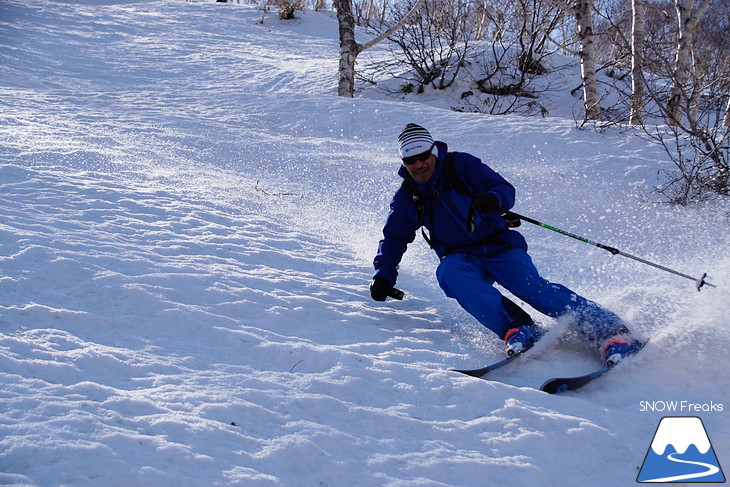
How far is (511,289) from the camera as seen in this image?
3629mm

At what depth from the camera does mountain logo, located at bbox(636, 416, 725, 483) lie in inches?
88.9

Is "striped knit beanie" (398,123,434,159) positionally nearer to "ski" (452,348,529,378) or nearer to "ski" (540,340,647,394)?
"ski" (452,348,529,378)

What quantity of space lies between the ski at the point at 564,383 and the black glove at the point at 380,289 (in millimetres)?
1245

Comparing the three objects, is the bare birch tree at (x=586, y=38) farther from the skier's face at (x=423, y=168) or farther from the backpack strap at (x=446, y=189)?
the skier's face at (x=423, y=168)

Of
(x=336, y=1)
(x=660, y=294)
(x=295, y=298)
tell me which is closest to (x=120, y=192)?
(x=295, y=298)

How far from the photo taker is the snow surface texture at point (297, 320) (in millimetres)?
2254

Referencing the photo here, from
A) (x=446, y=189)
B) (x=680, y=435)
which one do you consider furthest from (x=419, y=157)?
(x=680, y=435)

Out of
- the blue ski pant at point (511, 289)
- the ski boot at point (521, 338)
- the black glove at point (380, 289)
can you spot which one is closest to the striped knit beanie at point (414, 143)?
the blue ski pant at point (511, 289)

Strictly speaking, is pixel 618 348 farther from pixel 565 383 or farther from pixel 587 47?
pixel 587 47

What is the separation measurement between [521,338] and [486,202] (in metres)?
0.80

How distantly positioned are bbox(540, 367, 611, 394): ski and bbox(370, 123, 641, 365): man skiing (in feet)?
1.32

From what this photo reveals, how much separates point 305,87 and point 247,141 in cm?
490

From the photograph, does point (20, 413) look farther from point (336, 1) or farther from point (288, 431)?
point (336, 1)

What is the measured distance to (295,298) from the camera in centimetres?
392
